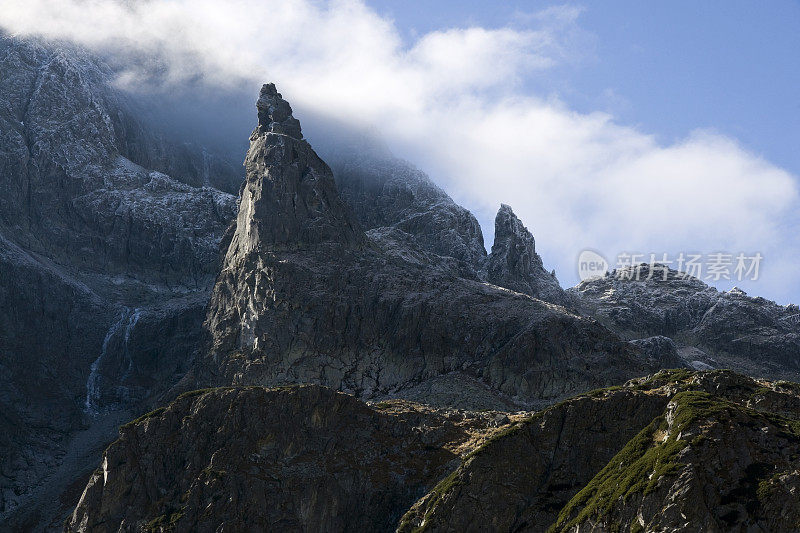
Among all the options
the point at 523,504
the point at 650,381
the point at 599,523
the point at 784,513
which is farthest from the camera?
the point at 650,381

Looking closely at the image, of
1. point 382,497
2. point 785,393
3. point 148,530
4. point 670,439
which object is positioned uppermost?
point 785,393

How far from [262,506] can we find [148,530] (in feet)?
69.7

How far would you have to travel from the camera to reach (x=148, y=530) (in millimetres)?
198750

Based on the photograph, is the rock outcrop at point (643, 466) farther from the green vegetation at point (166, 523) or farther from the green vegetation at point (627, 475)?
the green vegetation at point (166, 523)

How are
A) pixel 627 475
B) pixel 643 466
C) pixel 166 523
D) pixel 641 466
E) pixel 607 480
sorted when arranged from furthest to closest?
pixel 166 523 → pixel 607 480 → pixel 627 475 → pixel 641 466 → pixel 643 466

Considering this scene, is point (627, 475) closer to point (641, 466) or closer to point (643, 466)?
point (641, 466)

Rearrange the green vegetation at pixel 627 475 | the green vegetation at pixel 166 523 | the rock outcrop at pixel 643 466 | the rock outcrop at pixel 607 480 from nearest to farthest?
the rock outcrop at pixel 643 466 → the rock outcrop at pixel 607 480 → the green vegetation at pixel 627 475 → the green vegetation at pixel 166 523

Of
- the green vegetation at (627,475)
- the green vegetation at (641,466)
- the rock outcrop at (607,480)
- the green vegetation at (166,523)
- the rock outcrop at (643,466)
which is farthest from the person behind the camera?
the green vegetation at (166,523)

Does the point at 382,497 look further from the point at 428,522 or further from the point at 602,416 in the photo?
the point at 602,416

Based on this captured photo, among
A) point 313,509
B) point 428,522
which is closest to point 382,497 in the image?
point 313,509

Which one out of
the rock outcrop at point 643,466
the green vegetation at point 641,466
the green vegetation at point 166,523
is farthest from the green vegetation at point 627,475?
the green vegetation at point 166,523

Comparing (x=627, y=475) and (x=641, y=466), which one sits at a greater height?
(x=641, y=466)

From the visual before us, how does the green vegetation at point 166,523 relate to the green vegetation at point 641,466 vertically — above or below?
below

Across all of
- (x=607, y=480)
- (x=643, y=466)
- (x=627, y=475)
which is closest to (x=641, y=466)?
(x=643, y=466)
